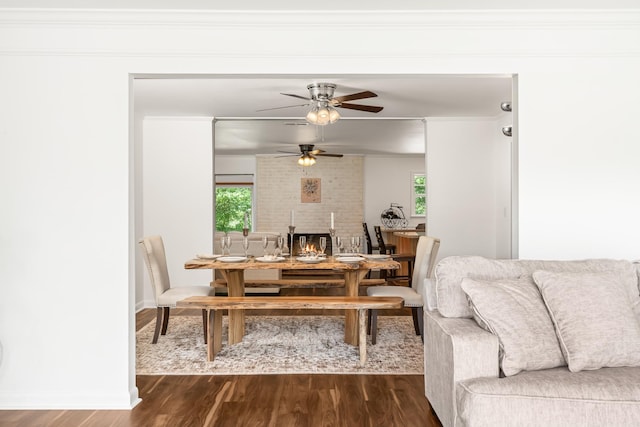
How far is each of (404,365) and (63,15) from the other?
331 cm

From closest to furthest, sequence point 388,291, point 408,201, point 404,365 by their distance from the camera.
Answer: point 404,365
point 388,291
point 408,201

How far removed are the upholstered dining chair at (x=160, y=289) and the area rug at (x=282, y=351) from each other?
178 mm

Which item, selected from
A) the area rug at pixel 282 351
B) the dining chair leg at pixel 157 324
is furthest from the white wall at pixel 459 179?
the dining chair leg at pixel 157 324

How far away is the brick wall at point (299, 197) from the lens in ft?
37.2

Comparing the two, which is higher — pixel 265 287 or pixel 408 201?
pixel 408 201

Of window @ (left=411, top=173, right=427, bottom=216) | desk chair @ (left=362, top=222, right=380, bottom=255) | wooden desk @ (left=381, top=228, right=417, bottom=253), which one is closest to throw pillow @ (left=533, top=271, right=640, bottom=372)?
wooden desk @ (left=381, top=228, right=417, bottom=253)

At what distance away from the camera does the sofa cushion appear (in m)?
2.16

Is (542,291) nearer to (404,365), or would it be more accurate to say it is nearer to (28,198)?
(404,365)

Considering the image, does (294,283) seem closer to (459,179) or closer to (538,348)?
(459,179)

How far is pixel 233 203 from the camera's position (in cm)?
1155

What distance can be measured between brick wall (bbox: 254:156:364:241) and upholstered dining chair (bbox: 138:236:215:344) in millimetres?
6386

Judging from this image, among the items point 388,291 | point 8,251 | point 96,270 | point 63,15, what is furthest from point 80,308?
point 388,291

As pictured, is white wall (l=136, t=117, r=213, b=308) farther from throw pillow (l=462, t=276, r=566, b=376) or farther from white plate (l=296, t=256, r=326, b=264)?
throw pillow (l=462, t=276, r=566, b=376)

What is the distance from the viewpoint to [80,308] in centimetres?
320
